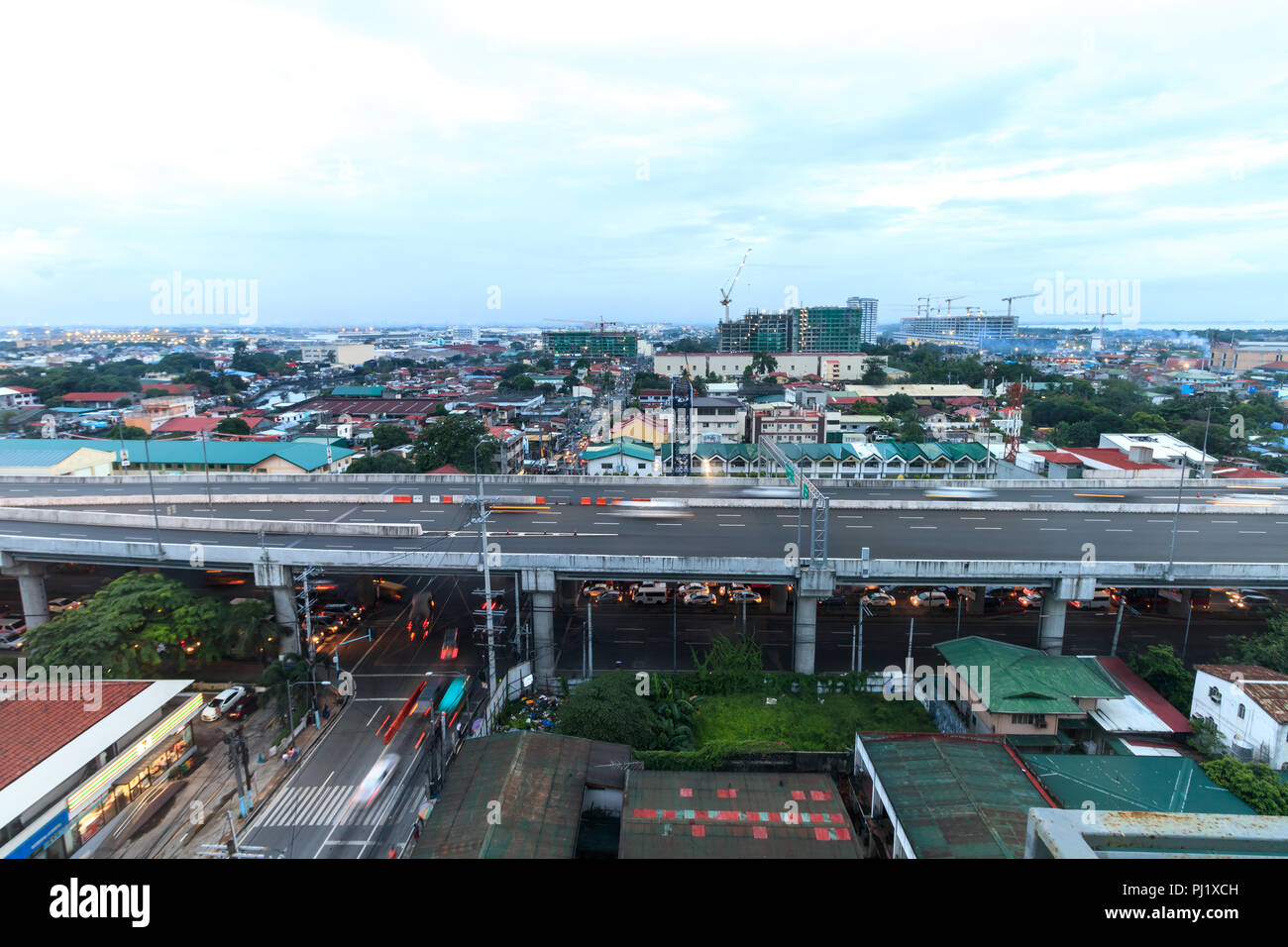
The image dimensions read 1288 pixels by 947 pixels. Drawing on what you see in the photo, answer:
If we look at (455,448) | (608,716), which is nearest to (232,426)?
(455,448)

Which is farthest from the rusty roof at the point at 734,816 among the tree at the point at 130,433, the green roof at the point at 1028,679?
the tree at the point at 130,433

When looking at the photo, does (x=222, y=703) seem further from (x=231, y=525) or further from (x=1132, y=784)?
(x=1132, y=784)

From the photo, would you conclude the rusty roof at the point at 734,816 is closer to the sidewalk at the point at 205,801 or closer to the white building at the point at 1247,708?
the sidewalk at the point at 205,801

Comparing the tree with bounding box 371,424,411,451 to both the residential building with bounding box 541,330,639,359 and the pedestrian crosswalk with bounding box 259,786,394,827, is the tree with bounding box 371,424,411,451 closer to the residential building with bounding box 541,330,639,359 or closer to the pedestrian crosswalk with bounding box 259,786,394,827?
the pedestrian crosswalk with bounding box 259,786,394,827
